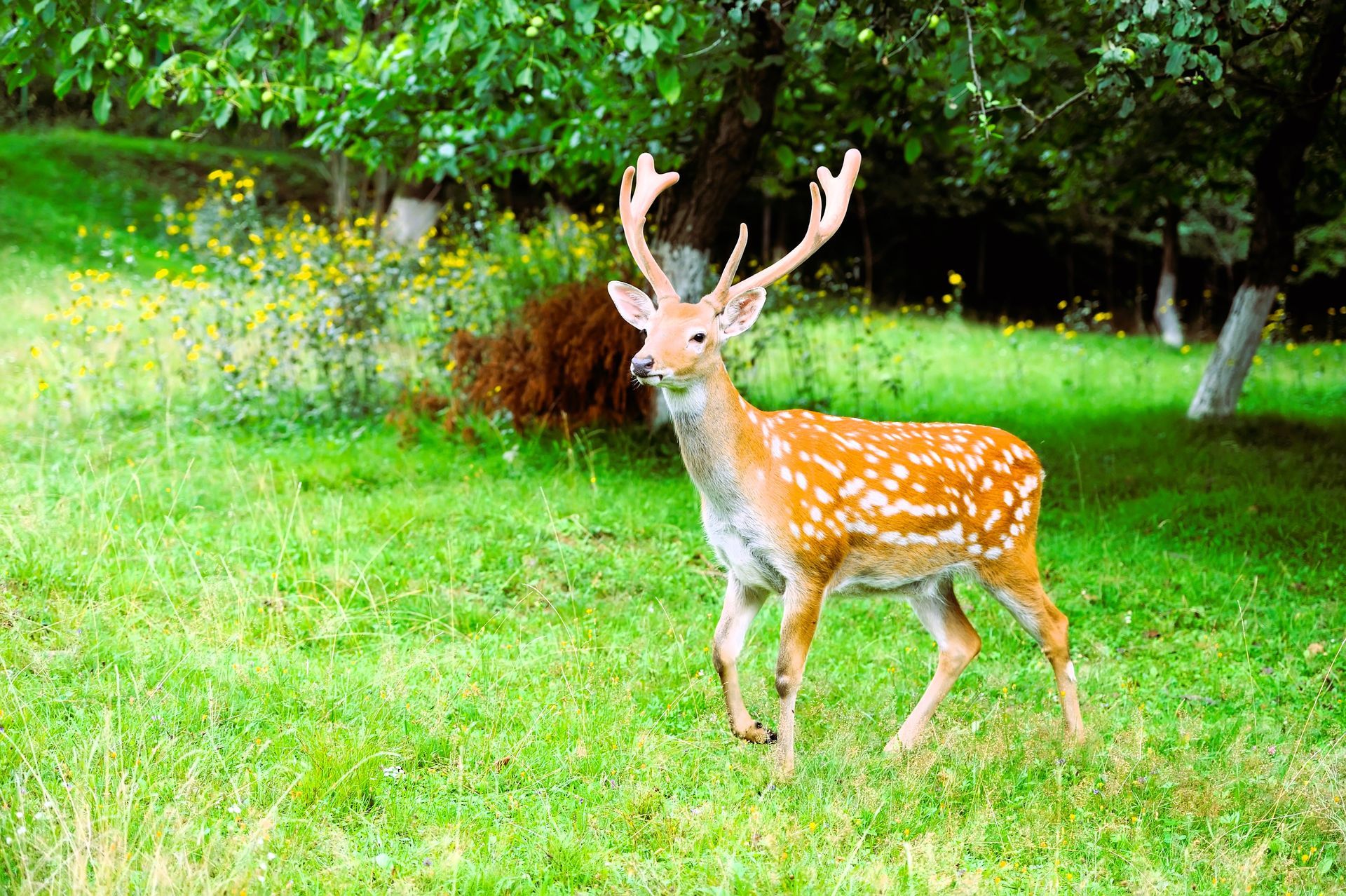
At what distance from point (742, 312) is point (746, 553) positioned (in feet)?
2.83

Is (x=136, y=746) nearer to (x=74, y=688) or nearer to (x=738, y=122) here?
(x=74, y=688)

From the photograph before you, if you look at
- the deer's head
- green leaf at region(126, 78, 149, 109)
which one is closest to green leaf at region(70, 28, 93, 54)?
green leaf at region(126, 78, 149, 109)

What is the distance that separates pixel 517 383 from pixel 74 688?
4.03m

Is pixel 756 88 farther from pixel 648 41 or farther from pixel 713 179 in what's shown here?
pixel 648 41

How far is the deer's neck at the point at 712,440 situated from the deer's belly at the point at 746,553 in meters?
0.10

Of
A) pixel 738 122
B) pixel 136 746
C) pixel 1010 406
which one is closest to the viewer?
pixel 136 746

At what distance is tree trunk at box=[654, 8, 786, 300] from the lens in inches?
301

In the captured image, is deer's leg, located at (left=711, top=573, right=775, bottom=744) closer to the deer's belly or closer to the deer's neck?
the deer's belly

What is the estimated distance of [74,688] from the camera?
4.16 meters

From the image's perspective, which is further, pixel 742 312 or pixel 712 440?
pixel 742 312

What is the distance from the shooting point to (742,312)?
433 centimetres

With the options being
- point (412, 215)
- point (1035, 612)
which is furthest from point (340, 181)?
point (1035, 612)

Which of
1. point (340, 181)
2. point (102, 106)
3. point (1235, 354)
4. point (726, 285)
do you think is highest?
point (102, 106)

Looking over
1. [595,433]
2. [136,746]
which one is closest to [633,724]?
[136,746]
